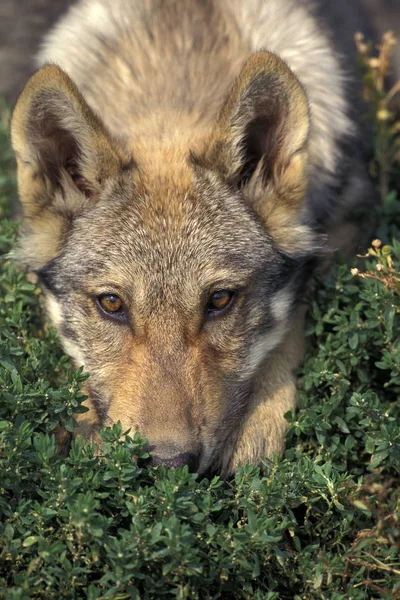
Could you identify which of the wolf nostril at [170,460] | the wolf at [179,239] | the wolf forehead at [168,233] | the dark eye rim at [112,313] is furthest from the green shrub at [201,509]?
the wolf forehead at [168,233]

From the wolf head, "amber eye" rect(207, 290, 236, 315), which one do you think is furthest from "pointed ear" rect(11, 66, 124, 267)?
"amber eye" rect(207, 290, 236, 315)

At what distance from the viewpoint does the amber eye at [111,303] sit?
3809mm

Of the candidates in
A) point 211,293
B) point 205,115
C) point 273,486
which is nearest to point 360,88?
point 205,115

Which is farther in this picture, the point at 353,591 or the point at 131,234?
the point at 131,234

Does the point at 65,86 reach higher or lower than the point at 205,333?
higher

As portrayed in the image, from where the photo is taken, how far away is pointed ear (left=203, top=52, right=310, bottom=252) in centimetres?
371

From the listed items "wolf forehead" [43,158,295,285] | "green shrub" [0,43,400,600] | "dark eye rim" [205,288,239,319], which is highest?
"wolf forehead" [43,158,295,285]

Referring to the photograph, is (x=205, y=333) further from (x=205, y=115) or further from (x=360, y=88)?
(x=360, y=88)

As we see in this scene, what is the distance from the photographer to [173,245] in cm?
372

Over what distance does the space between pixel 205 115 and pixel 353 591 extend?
7.98ft

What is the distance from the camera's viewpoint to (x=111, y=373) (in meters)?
3.83

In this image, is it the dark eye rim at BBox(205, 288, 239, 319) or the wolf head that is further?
the dark eye rim at BBox(205, 288, 239, 319)

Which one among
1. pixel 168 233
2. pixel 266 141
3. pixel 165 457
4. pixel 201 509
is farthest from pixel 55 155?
pixel 201 509

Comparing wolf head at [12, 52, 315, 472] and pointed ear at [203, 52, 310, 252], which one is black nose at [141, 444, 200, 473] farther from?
pointed ear at [203, 52, 310, 252]
